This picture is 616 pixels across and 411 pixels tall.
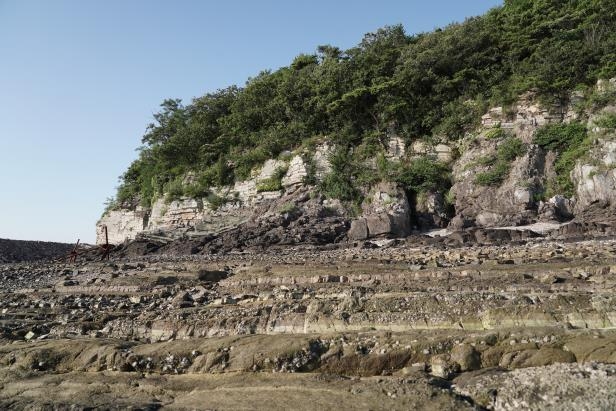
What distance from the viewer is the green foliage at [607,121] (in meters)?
25.8

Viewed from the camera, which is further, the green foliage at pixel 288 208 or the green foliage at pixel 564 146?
the green foliage at pixel 288 208

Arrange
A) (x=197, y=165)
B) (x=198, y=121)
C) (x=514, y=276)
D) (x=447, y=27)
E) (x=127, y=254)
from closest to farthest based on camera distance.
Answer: (x=514, y=276), (x=127, y=254), (x=447, y=27), (x=197, y=165), (x=198, y=121)

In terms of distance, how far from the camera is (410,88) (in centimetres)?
3412

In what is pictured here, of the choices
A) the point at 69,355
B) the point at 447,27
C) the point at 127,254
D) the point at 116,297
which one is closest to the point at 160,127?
the point at 127,254

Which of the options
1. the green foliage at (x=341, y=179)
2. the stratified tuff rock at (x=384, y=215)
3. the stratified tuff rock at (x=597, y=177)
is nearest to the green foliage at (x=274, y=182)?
the green foliage at (x=341, y=179)

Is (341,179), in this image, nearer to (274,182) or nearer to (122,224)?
(274,182)

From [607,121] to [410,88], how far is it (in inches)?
519

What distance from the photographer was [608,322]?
6.78 m

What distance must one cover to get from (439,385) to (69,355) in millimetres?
6006

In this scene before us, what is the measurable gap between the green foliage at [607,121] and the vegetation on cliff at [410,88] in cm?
336

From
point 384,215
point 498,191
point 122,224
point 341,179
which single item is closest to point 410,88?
point 341,179

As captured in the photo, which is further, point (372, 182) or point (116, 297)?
point (372, 182)

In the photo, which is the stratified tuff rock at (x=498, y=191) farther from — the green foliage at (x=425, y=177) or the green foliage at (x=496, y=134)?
the green foliage at (x=425, y=177)

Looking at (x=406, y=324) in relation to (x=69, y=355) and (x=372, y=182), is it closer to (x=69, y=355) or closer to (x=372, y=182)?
(x=69, y=355)
